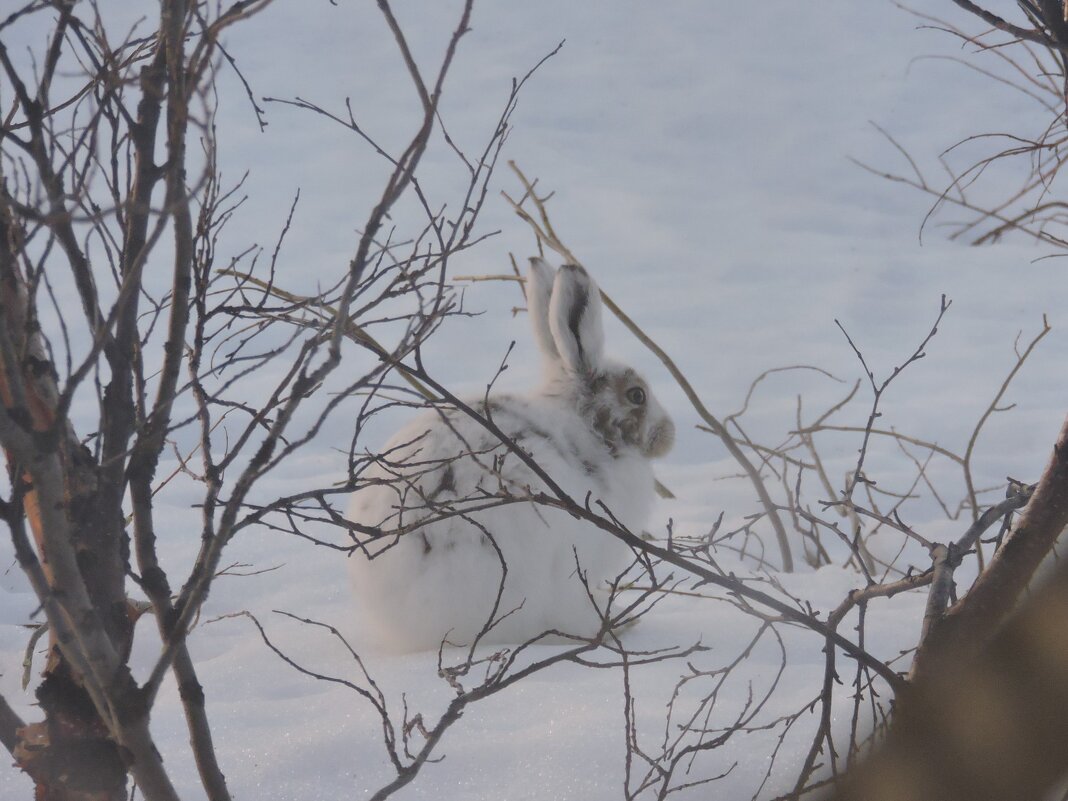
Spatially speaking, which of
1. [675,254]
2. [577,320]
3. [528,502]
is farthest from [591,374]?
[675,254]

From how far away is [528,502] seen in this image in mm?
3104

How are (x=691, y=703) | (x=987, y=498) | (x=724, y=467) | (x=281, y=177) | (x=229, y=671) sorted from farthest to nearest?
(x=281, y=177) → (x=724, y=467) → (x=987, y=498) → (x=229, y=671) → (x=691, y=703)

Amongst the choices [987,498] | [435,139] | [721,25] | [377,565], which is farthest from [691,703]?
[721,25]

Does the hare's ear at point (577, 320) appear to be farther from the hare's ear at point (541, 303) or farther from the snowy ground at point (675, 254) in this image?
the snowy ground at point (675, 254)

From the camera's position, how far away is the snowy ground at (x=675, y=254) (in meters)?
3.18

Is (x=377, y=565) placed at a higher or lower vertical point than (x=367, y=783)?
higher

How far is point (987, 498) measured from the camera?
6.27m

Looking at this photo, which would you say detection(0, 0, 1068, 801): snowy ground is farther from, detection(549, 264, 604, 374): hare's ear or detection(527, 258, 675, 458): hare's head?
detection(549, 264, 604, 374): hare's ear

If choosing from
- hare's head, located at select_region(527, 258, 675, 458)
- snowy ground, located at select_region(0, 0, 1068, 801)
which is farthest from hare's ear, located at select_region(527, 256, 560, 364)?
snowy ground, located at select_region(0, 0, 1068, 801)

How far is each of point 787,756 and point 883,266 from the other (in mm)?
7165

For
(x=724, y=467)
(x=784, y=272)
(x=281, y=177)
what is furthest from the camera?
(x=784, y=272)

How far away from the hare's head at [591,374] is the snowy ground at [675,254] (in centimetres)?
72

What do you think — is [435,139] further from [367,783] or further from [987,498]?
[367,783]

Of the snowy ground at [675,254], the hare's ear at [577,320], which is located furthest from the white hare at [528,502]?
the snowy ground at [675,254]
